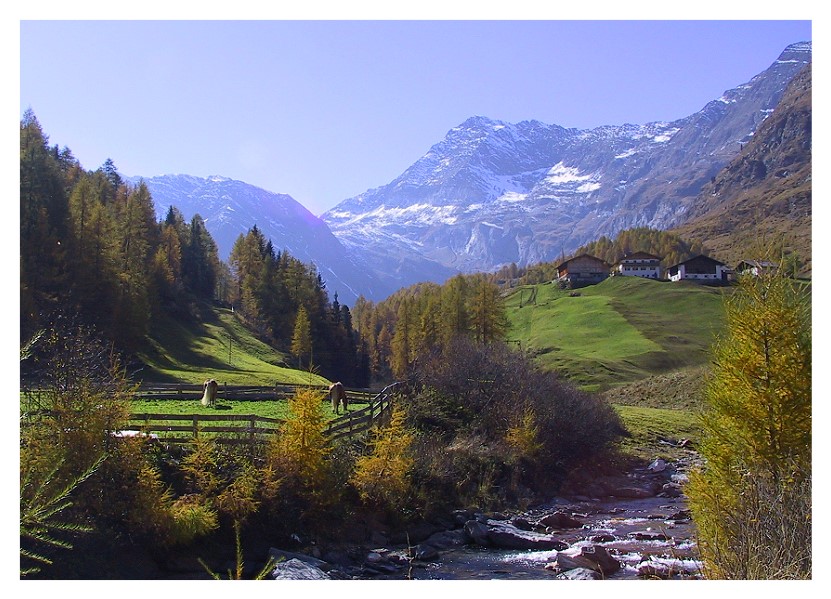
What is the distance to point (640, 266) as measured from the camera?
568 feet

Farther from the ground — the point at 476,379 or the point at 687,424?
the point at 476,379

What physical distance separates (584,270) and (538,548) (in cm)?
14685

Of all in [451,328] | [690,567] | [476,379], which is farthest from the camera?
[451,328]

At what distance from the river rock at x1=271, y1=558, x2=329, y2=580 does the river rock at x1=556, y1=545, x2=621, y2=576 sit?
859 centimetres

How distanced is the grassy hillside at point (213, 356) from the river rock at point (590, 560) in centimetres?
3157

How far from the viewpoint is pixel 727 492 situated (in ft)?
59.8

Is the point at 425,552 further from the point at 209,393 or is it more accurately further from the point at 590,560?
the point at 209,393

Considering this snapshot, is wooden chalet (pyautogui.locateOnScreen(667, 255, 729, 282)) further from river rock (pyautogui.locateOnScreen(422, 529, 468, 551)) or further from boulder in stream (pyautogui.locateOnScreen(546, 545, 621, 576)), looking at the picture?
boulder in stream (pyautogui.locateOnScreen(546, 545, 621, 576))

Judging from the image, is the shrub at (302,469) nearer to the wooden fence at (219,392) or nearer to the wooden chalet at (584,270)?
the wooden fence at (219,392)

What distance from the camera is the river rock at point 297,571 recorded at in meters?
22.9


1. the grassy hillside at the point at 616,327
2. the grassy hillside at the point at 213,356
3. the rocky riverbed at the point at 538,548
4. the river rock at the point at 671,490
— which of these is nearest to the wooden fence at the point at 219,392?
the grassy hillside at the point at 213,356
